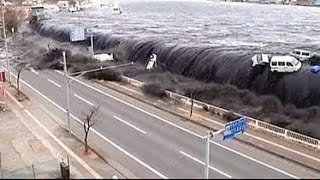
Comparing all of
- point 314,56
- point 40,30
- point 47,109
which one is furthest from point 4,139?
point 40,30

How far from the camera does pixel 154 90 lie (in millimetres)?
41656

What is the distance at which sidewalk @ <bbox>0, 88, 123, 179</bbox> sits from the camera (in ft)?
76.5

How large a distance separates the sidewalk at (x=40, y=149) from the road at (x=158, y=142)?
1930 mm

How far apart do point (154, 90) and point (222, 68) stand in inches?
429

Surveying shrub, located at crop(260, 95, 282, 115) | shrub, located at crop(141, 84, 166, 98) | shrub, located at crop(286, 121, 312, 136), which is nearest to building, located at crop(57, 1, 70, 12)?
shrub, located at crop(141, 84, 166, 98)

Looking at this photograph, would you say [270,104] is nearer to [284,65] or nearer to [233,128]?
[284,65]

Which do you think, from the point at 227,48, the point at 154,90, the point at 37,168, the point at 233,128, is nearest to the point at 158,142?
the point at 37,168

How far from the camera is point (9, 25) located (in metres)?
95.6

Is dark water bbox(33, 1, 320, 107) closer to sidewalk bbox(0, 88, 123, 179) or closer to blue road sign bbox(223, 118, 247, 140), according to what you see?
sidewalk bbox(0, 88, 123, 179)

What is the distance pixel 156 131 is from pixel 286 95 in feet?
51.4

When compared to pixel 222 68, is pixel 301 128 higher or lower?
lower

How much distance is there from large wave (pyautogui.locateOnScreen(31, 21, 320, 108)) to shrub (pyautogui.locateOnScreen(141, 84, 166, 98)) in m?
8.45

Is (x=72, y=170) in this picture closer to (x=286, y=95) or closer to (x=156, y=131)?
(x=156, y=131)

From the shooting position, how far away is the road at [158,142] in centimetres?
2334
